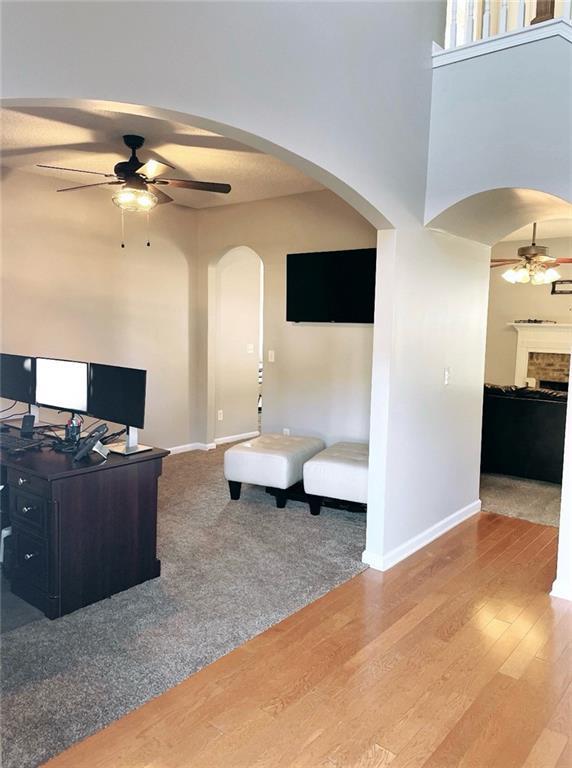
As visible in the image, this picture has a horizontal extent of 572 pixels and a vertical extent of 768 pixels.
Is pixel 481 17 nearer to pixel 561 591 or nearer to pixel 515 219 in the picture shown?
pixel 515 219

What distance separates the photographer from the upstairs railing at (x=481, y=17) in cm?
349

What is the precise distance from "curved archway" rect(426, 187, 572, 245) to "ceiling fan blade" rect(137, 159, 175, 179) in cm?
196

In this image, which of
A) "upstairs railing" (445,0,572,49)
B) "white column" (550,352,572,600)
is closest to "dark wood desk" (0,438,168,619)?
"white column" (550,352,572,600)

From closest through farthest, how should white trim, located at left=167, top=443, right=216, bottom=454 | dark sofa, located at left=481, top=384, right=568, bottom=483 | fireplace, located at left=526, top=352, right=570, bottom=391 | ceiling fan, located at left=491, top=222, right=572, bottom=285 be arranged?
dark sofa, located at left=481, top=384, right=568, bottom=483 < ceiling fan, located at left=491, top=222, right=572, bottom=285 < white trim, located at left=167, top=443, right=216, bottom=454 < fireplace, located at left=526, top=352, right=570, bottom=391

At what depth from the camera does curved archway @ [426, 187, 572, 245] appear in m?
3.32

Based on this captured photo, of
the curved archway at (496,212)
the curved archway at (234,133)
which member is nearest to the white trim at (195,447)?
the curved archway at (496,212)

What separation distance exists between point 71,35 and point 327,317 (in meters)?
3.40

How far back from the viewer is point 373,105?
306cm

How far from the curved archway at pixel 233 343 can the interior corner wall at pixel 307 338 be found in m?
0.66

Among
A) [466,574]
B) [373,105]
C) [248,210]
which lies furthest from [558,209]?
[248,210]

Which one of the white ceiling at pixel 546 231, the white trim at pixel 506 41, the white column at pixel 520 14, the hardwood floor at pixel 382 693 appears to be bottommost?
the hardwood floor at pixel 382 693

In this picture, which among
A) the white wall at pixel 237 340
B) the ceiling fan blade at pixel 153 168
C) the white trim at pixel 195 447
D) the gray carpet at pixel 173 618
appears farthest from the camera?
the white wall at pixel 237 340

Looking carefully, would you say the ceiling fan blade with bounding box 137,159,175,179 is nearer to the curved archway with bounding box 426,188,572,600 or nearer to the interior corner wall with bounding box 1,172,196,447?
the interior corner wall with bounding box 1,172,196,447

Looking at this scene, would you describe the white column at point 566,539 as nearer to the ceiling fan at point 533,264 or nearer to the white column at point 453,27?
the white column at point 453,27
